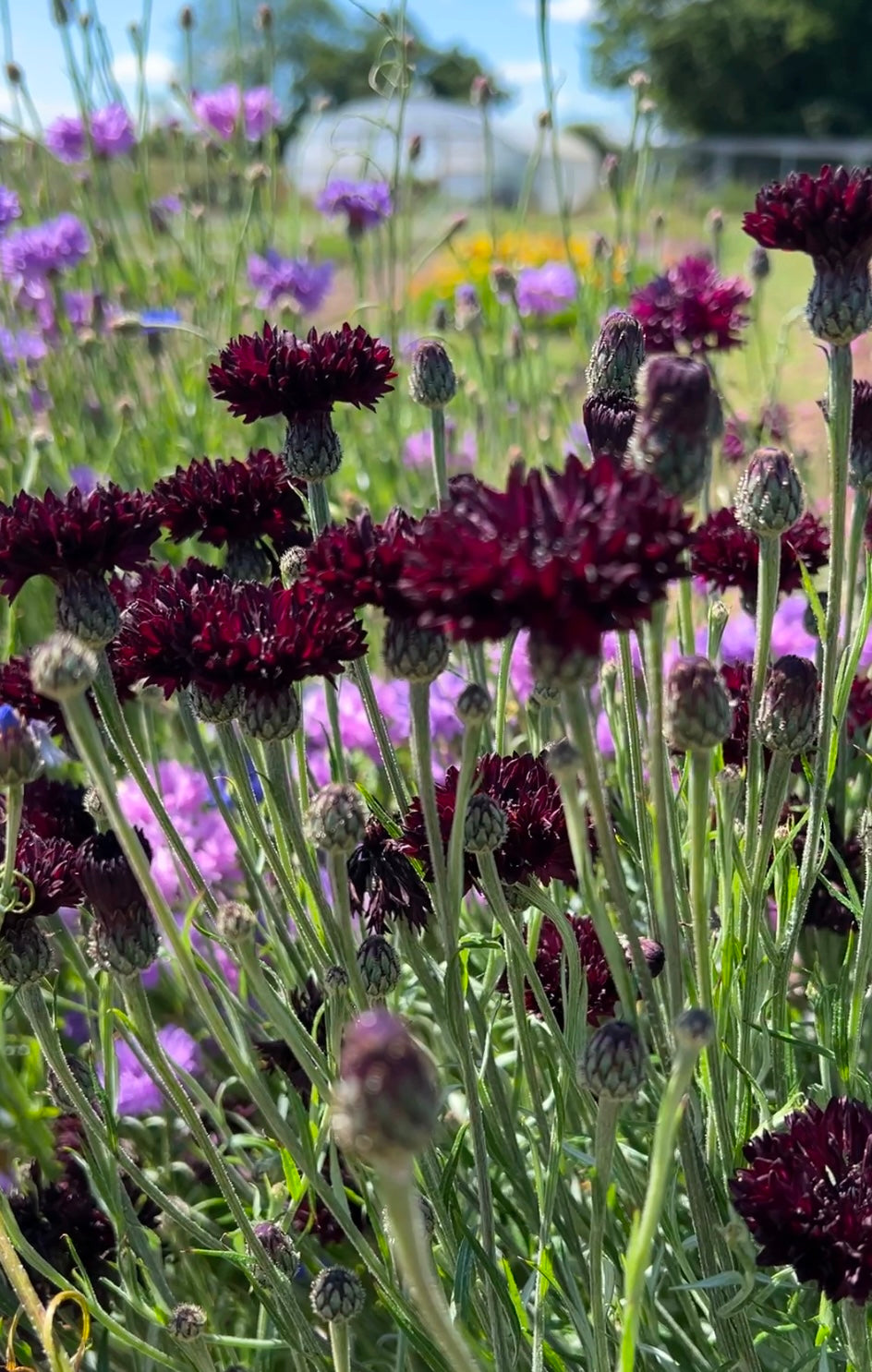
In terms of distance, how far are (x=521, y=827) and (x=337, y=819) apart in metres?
0.19

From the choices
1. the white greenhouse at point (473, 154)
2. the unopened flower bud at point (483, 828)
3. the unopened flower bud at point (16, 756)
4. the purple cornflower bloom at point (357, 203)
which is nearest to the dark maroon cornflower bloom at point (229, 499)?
the unopened flower bud at point (16, 756)

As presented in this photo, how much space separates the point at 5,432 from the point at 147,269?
90cm

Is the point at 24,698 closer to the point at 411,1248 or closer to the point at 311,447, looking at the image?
the point at 311,447

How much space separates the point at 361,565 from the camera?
0.68 m

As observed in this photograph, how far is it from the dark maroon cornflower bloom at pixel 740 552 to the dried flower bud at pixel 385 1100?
2.06ft

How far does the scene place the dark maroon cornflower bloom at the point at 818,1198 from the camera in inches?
25.8

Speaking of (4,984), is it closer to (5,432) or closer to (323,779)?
(323,779)

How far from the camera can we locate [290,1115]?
1.22 m

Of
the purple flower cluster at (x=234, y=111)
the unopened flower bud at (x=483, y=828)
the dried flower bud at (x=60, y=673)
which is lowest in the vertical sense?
the unopened flower bud at (x=483, y=828)

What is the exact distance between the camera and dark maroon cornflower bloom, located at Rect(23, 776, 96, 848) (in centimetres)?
104

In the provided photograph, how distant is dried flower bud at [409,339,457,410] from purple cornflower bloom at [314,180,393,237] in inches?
58.0

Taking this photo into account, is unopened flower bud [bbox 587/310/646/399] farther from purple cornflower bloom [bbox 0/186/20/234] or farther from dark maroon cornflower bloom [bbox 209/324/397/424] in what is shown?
purple cornflower bloom [bbox 0/186/20/234]

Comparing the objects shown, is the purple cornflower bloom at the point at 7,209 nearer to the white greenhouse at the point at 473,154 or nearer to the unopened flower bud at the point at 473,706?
the unopened flower bud at the point at 473,706

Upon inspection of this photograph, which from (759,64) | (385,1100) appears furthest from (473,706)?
(759,64)
